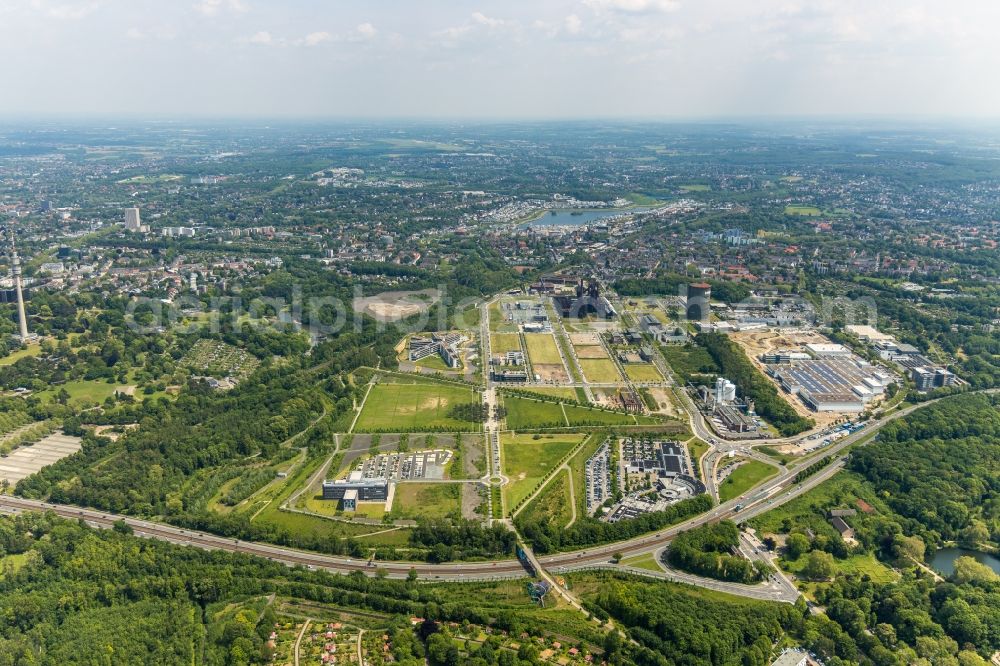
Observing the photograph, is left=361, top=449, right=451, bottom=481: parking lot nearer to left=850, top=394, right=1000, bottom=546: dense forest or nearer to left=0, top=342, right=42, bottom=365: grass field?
left=850, top=394, right=1000, bottom=546: dense forest

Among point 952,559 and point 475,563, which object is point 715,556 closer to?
point 475,563

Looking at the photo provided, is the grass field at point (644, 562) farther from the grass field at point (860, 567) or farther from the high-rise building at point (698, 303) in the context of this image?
the high-rise building at point (698, 303)

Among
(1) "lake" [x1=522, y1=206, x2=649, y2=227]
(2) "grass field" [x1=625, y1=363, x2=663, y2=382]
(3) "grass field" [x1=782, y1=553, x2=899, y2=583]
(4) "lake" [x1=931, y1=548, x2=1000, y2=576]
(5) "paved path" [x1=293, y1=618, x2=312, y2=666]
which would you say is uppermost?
(1) "lake" [x1=522, y1=206, x2=649, y2=227]

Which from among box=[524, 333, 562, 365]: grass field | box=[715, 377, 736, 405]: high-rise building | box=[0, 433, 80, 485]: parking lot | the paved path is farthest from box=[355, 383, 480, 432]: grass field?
the paved path

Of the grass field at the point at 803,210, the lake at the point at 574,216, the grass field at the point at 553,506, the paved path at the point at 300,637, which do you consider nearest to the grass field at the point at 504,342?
the grass field at the point at 553,506

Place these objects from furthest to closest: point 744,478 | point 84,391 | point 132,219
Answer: point 132,219, point 84,391, point 744,478

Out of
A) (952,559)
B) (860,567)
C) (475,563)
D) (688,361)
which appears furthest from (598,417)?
(952,559)
